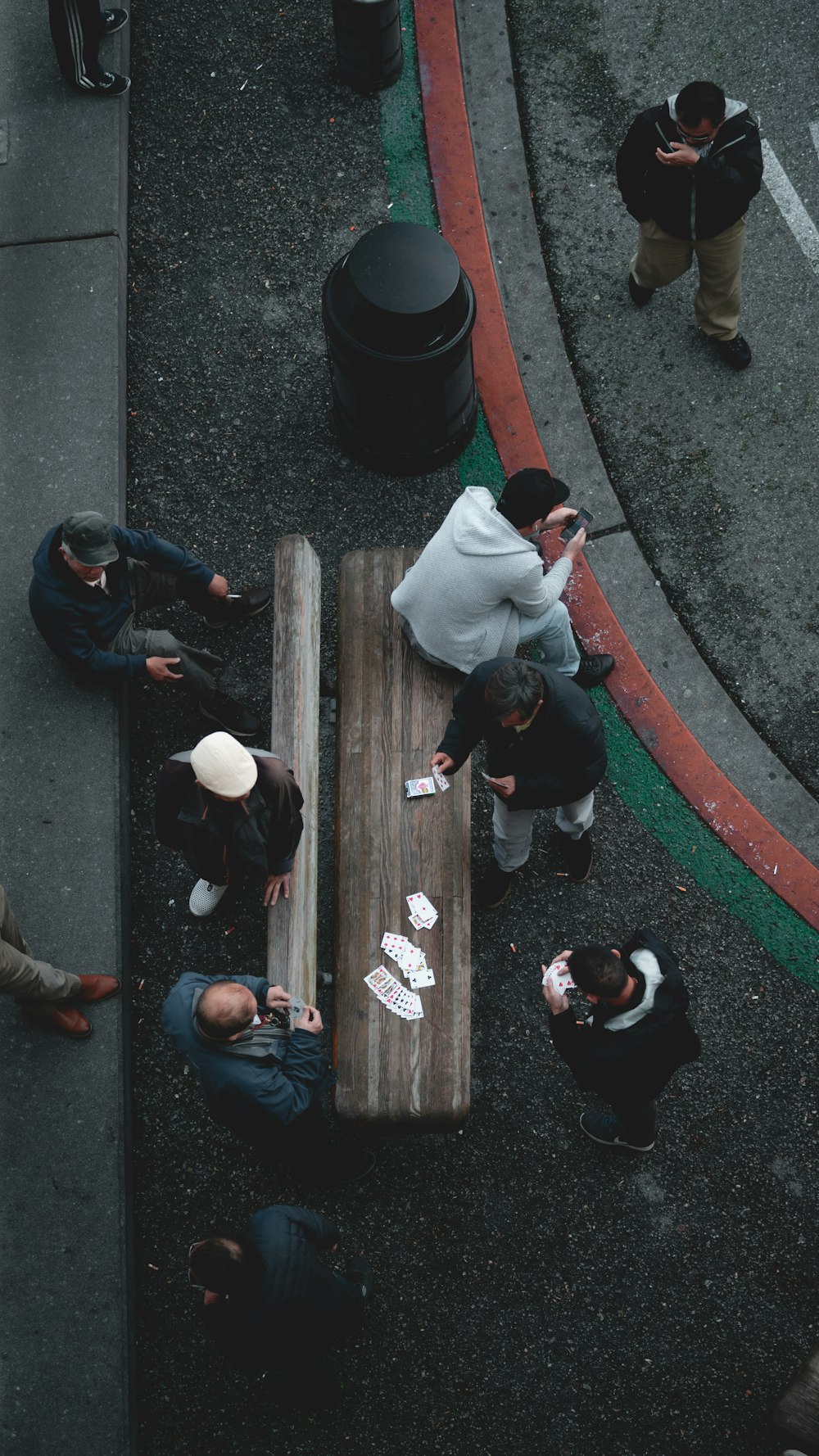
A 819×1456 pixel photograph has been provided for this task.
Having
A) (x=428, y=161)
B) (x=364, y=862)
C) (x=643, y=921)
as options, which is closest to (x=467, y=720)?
(x=364, y=862)

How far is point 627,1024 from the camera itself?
3916mm

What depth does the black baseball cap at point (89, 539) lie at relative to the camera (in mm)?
4445

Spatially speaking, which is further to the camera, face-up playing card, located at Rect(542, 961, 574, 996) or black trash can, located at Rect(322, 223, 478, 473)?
black trash can, located at Rect(322, 223, 478, 473)

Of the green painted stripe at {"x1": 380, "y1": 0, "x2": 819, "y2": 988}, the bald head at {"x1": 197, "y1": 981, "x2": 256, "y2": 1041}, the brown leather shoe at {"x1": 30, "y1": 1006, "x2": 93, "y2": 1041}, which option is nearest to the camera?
the bald head at {"x1": 197, "y1": 981, "x2": 256, "y2": 1041}

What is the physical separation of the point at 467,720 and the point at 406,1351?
2.77 metres

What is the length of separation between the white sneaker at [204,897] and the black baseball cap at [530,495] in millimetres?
2233

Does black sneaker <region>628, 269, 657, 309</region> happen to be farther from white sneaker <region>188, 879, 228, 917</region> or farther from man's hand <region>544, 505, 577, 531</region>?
white sneaker <region>188, 879, 228, 917</region>

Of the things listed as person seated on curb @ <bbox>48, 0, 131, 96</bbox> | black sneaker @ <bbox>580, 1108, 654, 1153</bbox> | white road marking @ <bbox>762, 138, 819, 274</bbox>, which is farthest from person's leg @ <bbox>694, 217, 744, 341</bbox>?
black sneaker @ <bbox>580, 1108, 654, 1153</bbox>

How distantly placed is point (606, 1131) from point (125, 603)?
130 inches

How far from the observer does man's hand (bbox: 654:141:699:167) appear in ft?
17.0

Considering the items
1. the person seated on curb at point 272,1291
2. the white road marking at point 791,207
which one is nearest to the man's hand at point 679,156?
the white road marking at point 791,207

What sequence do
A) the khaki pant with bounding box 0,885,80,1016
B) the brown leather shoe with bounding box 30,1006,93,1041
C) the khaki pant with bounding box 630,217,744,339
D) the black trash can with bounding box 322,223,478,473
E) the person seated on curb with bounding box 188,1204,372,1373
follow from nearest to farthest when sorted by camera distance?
the person seated on curb with bounding box 188,1204,372,1373 < the khaki pant with bounding box 0,885,80,1016 < the brown leather shoe with bounding box 30,1006,93,1041 < the black trash can with bounding box 322,223,478,473 < the khaki pant with bounding box 630,217,744,339

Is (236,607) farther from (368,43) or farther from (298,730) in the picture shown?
(368,43)

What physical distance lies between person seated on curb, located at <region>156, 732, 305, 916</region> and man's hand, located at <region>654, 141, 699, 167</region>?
11.8 ft
